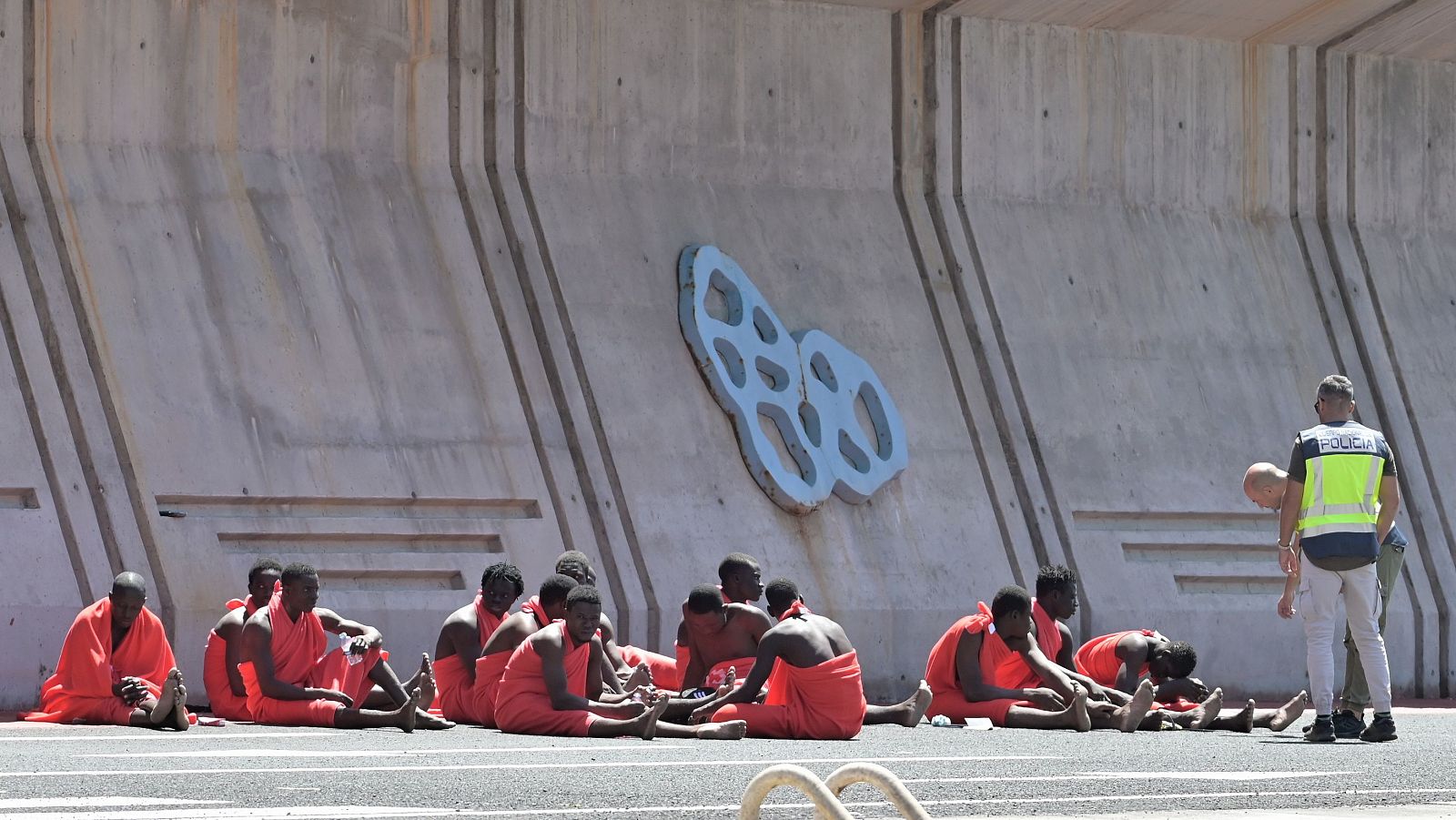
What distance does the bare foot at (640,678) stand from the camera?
45.6 ft

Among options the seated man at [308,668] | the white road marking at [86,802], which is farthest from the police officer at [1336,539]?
the white road marking at [86,802]

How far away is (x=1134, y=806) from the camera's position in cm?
812

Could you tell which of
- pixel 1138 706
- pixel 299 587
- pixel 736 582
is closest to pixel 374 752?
pixel 299 587

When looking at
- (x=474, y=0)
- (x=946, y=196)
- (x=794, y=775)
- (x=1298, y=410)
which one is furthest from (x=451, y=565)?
(x=794, y=775)

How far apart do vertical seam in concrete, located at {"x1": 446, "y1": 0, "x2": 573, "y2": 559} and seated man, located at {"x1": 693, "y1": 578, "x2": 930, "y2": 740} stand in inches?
175

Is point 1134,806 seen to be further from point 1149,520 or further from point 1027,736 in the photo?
point 1149,520

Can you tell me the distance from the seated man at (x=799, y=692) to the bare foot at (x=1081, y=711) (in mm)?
1409

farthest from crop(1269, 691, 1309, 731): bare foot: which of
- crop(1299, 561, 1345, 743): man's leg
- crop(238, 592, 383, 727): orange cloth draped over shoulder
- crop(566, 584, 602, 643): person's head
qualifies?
crop(238, 592, 383, 727): orange cloth draped over shoulder

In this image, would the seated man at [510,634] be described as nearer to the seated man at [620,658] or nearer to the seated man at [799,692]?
the seated man at [620,658]

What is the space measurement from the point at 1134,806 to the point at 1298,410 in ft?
42.8

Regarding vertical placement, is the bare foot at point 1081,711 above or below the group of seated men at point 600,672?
below

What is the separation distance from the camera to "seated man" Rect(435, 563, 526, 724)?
1412cm

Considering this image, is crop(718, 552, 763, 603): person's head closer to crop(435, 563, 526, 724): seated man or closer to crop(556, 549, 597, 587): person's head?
crop(556, 549, 597, 587): person's head

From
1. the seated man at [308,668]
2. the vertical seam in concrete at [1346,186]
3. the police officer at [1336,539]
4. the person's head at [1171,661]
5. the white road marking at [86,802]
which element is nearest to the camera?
the white road marking at [86,802]
